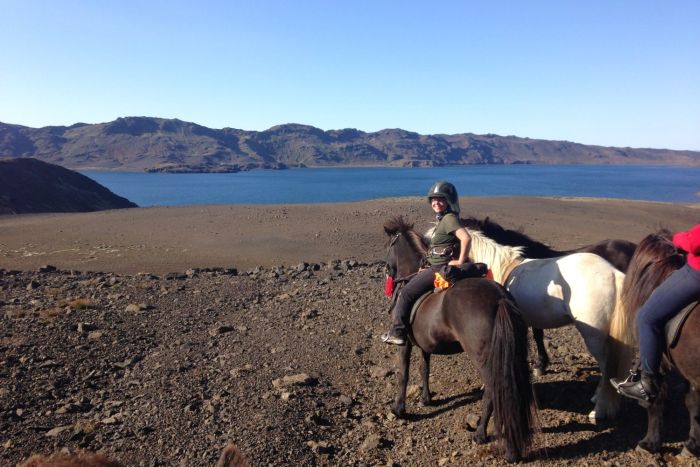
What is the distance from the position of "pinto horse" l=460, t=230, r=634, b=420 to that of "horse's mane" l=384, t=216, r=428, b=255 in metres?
1.11

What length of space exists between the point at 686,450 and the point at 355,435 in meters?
2.94

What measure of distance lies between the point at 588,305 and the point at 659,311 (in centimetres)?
97

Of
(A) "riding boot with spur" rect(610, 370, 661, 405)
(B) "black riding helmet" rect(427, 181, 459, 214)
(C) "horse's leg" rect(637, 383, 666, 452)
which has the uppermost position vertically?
(B) "black riding helmet" rect(427, 181, 459, 214)

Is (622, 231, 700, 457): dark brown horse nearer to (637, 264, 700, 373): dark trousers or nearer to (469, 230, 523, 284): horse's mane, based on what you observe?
(637, 264, 700, 373): dark trousers

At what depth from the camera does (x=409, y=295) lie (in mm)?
5301

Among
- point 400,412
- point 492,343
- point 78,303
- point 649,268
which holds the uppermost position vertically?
point 649,268

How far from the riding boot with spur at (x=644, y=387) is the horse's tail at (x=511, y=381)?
2.78 ft

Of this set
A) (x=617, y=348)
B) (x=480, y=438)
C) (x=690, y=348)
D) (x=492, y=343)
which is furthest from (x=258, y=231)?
(x=690, y=348)

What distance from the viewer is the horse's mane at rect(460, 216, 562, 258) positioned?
6234 mm

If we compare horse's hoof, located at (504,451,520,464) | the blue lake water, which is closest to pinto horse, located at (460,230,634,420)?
horse's hoof, located at (504,451,520,464)

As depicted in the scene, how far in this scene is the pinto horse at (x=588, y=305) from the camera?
15.8ft

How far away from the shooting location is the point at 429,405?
5.61 meters

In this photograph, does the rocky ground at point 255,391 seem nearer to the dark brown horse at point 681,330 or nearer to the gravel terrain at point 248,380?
the gravel terrain at point 248,380

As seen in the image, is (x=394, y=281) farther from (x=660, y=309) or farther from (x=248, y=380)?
(x=660, y=309)
